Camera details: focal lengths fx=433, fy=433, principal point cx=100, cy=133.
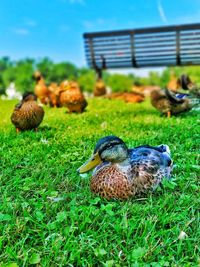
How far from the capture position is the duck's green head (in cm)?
279

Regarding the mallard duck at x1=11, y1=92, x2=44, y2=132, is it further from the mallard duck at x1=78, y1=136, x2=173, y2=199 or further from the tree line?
the tree line

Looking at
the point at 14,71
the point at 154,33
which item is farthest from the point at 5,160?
the point at 14,71

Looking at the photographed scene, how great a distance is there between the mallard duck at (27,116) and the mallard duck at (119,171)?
244cm

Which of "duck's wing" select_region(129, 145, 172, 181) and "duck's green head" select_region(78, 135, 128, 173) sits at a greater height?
"duck's green head" select_region(78, 135, 128, 173)

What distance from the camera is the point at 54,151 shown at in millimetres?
4188

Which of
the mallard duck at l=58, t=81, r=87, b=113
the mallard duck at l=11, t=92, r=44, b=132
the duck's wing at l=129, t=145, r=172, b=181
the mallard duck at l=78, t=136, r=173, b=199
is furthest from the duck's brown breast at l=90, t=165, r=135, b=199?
the mallard duck at l=58, t=81, r=87, b=113

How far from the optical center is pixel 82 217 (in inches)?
100

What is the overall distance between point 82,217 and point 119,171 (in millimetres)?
441

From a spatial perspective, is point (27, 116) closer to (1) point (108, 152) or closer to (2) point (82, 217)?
(1) point (108, 152)

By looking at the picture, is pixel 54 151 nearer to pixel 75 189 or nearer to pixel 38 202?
pixel 75 189

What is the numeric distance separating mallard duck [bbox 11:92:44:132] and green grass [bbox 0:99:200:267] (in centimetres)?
105

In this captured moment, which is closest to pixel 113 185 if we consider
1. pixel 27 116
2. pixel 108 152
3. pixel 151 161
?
pixel 108 152

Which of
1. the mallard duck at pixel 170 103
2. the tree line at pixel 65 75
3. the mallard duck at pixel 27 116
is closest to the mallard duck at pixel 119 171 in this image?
the mallard duck at pixel 27 116

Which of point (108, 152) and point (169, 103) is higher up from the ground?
point (108, 152)
